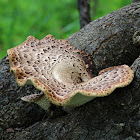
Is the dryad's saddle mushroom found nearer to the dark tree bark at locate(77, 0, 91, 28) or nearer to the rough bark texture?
the rough bark texture

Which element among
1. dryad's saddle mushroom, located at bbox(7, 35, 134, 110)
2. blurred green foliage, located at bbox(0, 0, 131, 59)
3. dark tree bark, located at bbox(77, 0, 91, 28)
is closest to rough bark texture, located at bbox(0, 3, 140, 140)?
dryad's saddle mushroom, located at bbox(7, 35, 134, 110)

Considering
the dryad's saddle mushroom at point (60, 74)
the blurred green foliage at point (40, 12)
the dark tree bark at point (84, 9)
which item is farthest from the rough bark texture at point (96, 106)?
the blurred green foliage at point (40, 12)

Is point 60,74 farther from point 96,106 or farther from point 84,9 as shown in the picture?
point 84,9

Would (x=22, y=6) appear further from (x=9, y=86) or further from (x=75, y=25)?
(x=9, y=86)

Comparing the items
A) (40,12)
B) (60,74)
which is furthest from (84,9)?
(40,12)

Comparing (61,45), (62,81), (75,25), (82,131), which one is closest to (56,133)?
(82,131)

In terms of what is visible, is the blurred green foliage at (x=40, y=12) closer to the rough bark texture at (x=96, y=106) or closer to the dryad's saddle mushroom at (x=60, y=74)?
the rough bark texture at (x=96, y=106)
